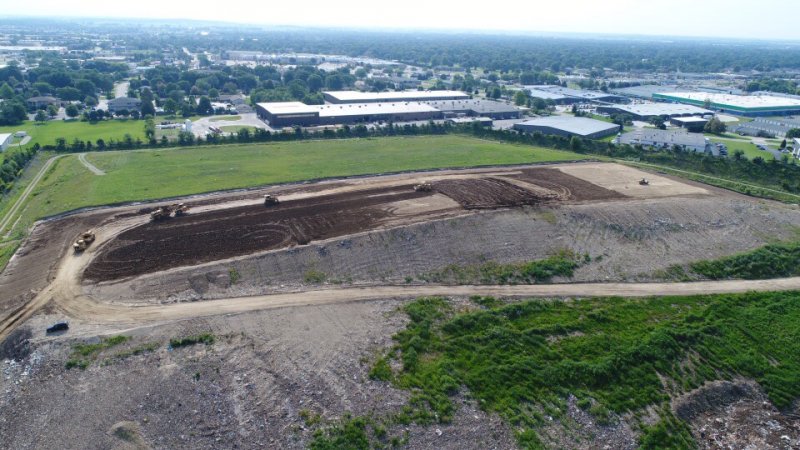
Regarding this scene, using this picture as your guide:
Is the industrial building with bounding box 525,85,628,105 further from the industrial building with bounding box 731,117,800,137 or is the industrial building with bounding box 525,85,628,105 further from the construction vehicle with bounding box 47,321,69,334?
the construction vehicle with bounding box 47,321,69,334

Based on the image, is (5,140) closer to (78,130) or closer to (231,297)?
(78,130)

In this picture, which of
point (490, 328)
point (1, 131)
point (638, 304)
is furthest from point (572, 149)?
point (1, 131)

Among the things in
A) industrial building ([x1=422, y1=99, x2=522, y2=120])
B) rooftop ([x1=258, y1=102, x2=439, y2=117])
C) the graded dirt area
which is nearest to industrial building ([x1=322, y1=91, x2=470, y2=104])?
rooftop ([x1=258, y1=102, x2=439, y2=117])

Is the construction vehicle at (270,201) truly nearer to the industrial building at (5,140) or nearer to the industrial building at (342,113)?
the industrial building at (342,113)

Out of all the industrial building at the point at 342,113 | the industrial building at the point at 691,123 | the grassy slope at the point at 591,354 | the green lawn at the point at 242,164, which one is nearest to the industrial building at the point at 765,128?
the industrial building at the point at 691,123

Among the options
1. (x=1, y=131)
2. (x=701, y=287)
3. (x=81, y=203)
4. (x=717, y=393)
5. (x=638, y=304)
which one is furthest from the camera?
(x=1, y=131)

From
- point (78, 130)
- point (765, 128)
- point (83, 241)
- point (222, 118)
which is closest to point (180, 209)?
point (83, 241)

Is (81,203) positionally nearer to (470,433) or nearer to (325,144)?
(325,144)
